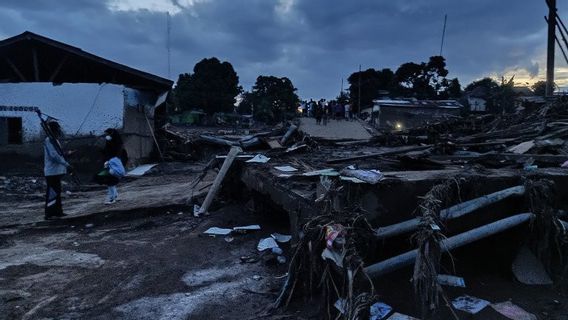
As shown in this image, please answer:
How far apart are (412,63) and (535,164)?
48.5 meters

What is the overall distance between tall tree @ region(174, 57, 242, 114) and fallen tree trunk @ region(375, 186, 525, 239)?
151 ft

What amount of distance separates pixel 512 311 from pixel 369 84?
48831 mm

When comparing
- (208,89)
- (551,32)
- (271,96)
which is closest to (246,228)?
(551,32)

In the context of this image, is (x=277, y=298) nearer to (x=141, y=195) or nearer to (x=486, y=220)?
(x=486, y=220)

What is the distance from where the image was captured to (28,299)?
13.8ft

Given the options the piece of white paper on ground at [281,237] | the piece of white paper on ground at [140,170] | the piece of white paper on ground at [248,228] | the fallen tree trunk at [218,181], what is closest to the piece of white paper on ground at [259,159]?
the fallen tree trunk at [218,181]

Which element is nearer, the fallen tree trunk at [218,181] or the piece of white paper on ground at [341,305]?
the piece of white paper on ground at [341,305]

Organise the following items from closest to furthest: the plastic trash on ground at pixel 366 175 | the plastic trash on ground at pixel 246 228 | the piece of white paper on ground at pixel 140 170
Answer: the plastic trash on ground at pixel 366 175, the plastic trash on ground at pixel 246 228, the piece of white paper on ground at pixel 140 170

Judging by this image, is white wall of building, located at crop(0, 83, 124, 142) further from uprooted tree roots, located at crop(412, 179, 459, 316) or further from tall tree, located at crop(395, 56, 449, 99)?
tall tree, located at crop(395, 56, 449, 99)

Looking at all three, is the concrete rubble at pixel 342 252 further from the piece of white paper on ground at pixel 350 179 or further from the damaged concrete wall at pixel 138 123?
the damaged concrete wall at pixel 138 123

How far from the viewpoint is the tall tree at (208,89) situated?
48.4 m

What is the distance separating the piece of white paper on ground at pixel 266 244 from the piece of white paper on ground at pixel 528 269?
258cm

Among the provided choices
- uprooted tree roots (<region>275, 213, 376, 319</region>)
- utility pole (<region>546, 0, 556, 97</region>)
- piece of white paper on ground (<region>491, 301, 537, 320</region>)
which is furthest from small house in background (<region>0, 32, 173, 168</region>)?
piece of white paper on ground (<region>491, 301, 537, 320</region>)

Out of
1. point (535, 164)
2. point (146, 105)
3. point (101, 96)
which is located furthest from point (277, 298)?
point (146, 105)
